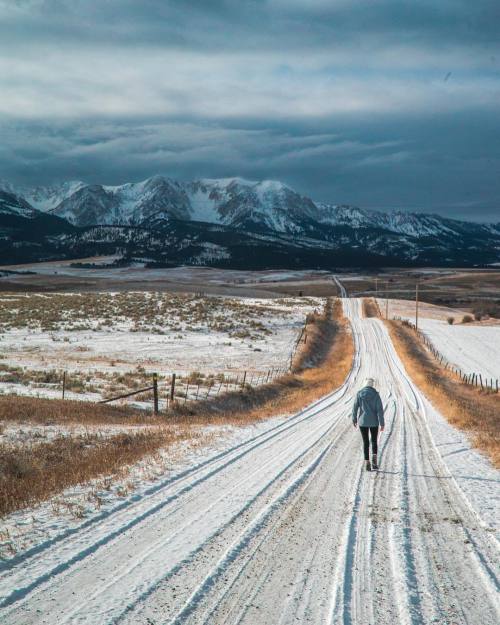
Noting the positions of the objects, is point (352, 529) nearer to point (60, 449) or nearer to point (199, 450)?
point (199, 450)

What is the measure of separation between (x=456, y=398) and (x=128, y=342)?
91.4 feet

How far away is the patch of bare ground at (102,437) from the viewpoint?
9695mm

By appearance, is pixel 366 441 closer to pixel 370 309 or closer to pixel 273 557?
pixel 273 557

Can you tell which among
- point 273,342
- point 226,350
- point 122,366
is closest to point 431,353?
point 273,342

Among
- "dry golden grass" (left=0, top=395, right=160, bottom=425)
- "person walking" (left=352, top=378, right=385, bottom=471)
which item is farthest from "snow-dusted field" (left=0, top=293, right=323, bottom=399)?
"person walking" (left=352, top=378, right=385, bottom=471)

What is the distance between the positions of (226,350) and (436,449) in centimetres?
2958

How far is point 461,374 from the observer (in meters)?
42.7

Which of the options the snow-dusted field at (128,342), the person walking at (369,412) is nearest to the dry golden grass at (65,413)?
the snow-dusted field at (128,342)

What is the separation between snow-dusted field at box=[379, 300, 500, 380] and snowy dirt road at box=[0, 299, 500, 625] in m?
39.2

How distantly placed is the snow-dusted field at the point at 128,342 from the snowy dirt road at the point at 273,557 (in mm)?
15552

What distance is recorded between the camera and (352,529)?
25.1 ft

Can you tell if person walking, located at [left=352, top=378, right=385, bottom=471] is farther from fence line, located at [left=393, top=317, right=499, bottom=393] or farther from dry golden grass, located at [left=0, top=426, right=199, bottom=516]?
fence line, located at [left=393, top=317, right=499, bottom=393]

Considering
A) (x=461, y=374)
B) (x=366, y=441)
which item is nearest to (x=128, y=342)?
(x=461, y=374)

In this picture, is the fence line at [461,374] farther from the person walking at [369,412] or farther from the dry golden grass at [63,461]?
the dry golden grass at [63,461]
